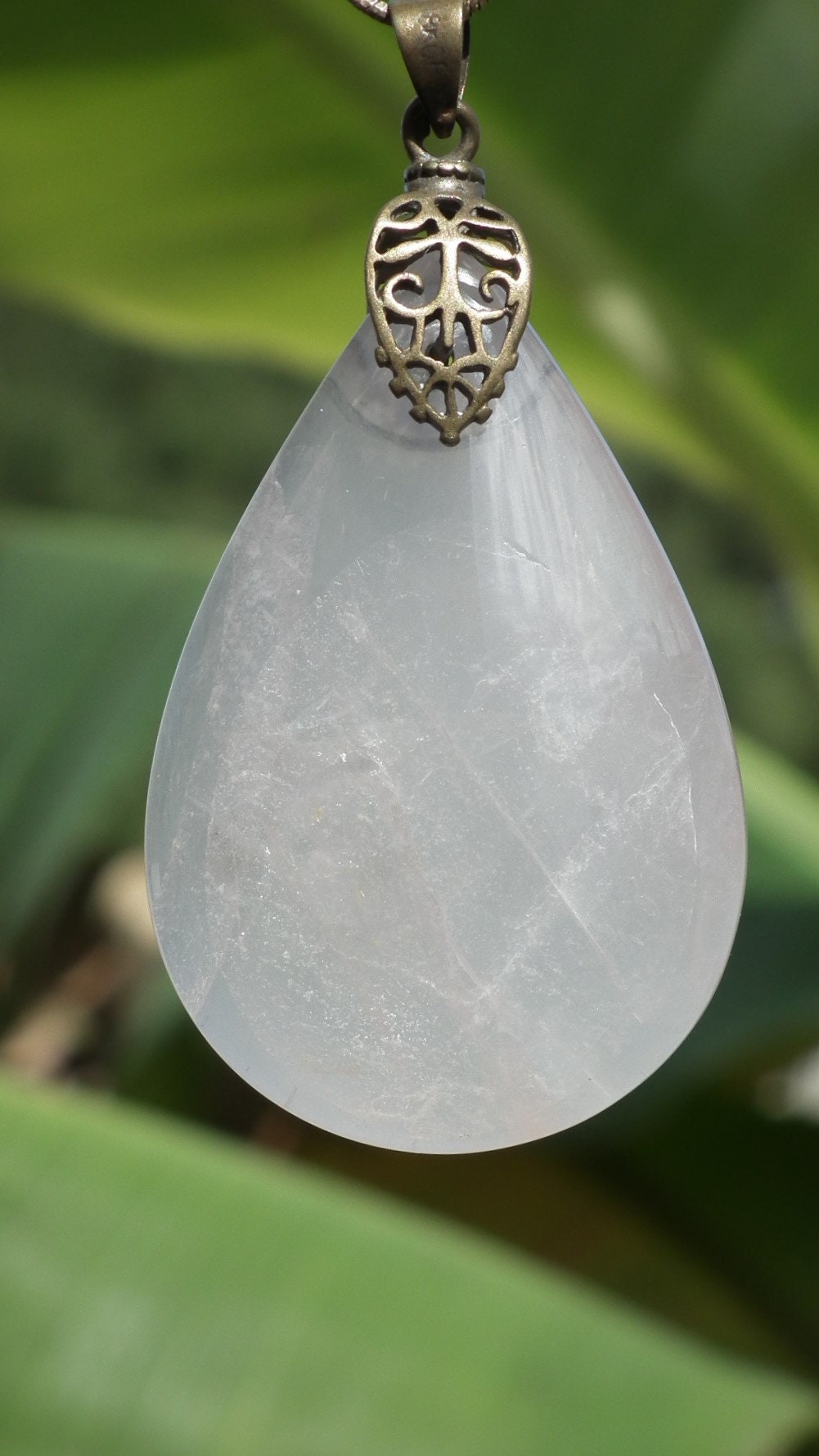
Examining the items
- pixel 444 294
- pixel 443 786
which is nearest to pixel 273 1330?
pixel 443 786

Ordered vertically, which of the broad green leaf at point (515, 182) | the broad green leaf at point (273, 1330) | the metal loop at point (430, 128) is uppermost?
the metal loop at point (430, 128)

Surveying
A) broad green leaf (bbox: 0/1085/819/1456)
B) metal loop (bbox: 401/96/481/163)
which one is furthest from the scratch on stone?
broad green leaf (bbox: 0/1085/819/1456)

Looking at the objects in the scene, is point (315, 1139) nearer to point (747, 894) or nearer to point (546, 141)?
point (747, 894)

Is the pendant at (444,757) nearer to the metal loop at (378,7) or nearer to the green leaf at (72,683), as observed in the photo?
the metal loop at (378,7)

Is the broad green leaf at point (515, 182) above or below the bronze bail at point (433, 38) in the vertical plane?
below

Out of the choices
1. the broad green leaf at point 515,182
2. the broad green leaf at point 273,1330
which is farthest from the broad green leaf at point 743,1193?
the broad green leaf at point 515,182

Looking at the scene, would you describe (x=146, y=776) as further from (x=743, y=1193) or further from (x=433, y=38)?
(x=433, y=38)

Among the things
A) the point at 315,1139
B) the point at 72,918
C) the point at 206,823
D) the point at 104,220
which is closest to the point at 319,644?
the point at 206,823
